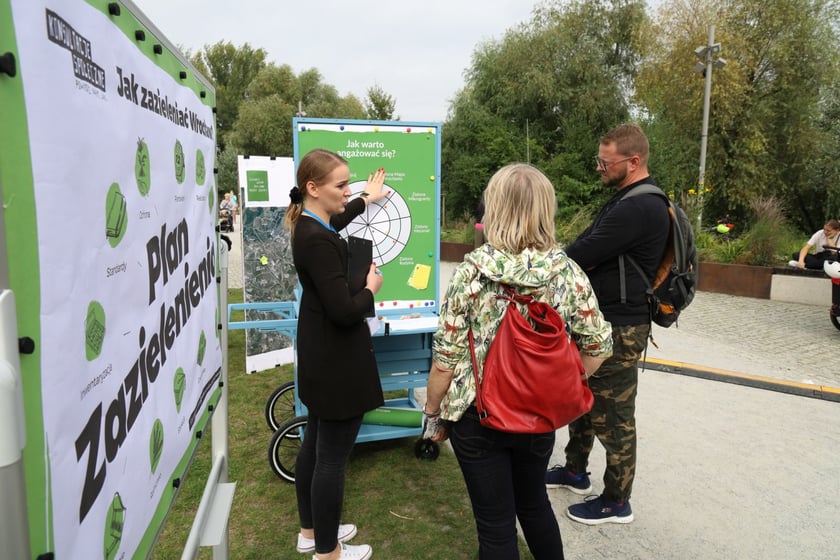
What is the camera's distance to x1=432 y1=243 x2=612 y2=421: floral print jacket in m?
2.01

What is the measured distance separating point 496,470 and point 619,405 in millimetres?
1144

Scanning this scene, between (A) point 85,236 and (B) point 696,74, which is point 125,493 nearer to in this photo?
(A) point 85,236

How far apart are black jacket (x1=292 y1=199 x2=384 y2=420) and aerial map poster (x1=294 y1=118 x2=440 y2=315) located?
3.71 feet

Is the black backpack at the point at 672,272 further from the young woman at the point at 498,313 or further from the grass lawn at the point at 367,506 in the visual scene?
the grass lawn at the point at 367,506

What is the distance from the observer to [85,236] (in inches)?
36.0

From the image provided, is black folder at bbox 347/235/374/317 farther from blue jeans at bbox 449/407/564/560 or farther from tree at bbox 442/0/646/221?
tree at bbox 442/0/646/221

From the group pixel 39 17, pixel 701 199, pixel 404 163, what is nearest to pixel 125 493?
pixel 39 17

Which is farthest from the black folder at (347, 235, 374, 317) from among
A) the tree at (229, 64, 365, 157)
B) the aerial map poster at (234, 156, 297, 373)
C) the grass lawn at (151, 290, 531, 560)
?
the tree at (229, 64, 365, 157)

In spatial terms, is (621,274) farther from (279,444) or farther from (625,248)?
(279,444)

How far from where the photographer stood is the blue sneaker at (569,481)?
11.5 ft

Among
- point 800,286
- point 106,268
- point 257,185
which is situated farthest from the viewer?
point 800,286

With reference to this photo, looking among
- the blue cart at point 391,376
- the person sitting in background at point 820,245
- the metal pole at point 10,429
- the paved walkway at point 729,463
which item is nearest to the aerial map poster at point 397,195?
the blue cart at point 391,376

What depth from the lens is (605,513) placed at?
314 cm

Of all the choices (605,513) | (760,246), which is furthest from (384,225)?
(760,246)
